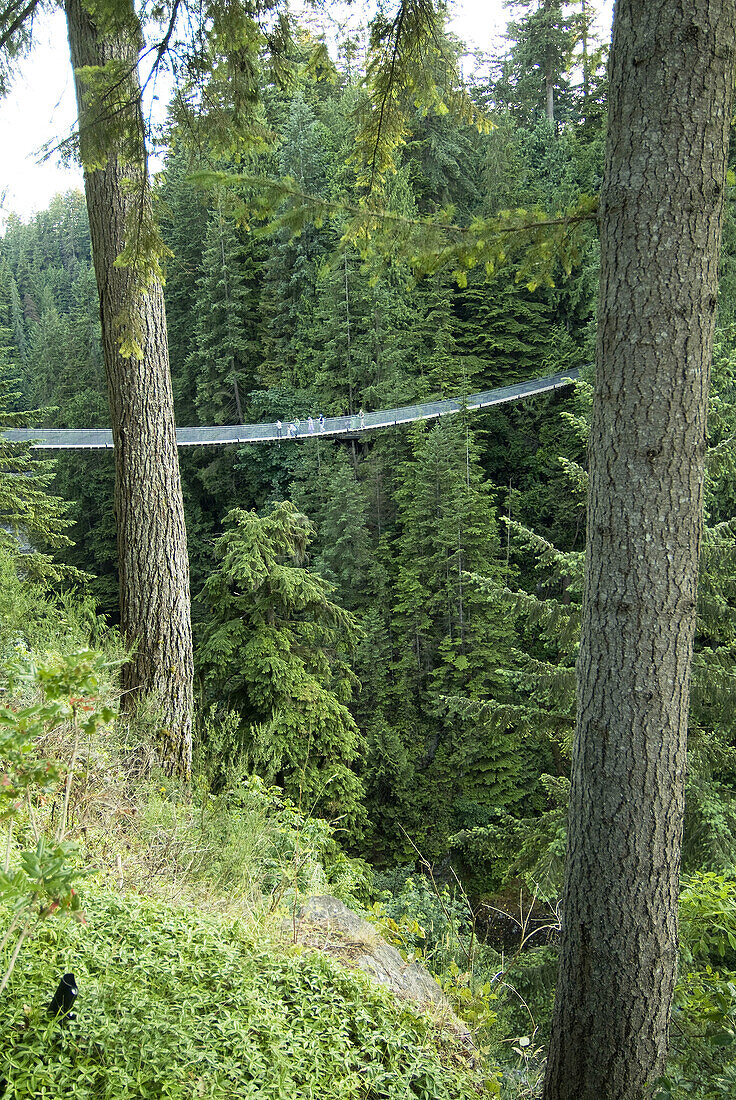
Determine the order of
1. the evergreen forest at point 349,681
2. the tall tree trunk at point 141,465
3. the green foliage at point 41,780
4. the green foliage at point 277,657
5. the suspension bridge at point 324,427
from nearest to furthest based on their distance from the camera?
the green foliage at point 41,780
the evergreen forest at point 349,681
the tall tree trunk at point 141,465
the green foliage at point 277,657
the suspension bridge at point 324,427

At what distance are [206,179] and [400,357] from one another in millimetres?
18161

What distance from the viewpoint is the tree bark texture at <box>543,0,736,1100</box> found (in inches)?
73.9

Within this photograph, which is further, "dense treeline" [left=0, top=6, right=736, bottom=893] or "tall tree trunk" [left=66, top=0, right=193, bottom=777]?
"dense treeline" [left=0, top=6, right=736, bottom=893]

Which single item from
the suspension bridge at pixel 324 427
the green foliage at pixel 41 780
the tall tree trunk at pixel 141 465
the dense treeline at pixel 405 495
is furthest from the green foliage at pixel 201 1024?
the suspension bridge at pixel 324 427

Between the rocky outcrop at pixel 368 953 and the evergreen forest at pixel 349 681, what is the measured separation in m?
0.08

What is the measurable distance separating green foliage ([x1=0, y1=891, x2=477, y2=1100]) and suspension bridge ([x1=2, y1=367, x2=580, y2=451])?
52.3 ft

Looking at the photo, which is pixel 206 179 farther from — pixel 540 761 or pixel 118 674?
pixel 540 761

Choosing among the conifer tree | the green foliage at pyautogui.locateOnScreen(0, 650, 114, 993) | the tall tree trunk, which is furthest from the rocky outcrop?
the conifer tree

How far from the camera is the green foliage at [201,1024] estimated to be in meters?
1.33

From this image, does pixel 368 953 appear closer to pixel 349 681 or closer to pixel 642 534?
pixel 642 534

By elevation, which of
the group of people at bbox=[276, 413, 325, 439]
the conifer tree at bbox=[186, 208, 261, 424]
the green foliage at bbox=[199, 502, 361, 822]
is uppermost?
the conifer tree at bbox=[186, 208, 261, 424]

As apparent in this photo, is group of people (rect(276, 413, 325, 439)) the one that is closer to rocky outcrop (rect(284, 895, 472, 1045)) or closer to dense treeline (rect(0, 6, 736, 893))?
dense treeline (rect(0, 6, 736, 893))

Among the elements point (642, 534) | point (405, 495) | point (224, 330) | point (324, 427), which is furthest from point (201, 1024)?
point (224, 330)

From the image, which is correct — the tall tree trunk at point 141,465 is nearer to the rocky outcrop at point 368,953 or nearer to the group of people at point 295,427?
the rocky outcrop at point 368,953
